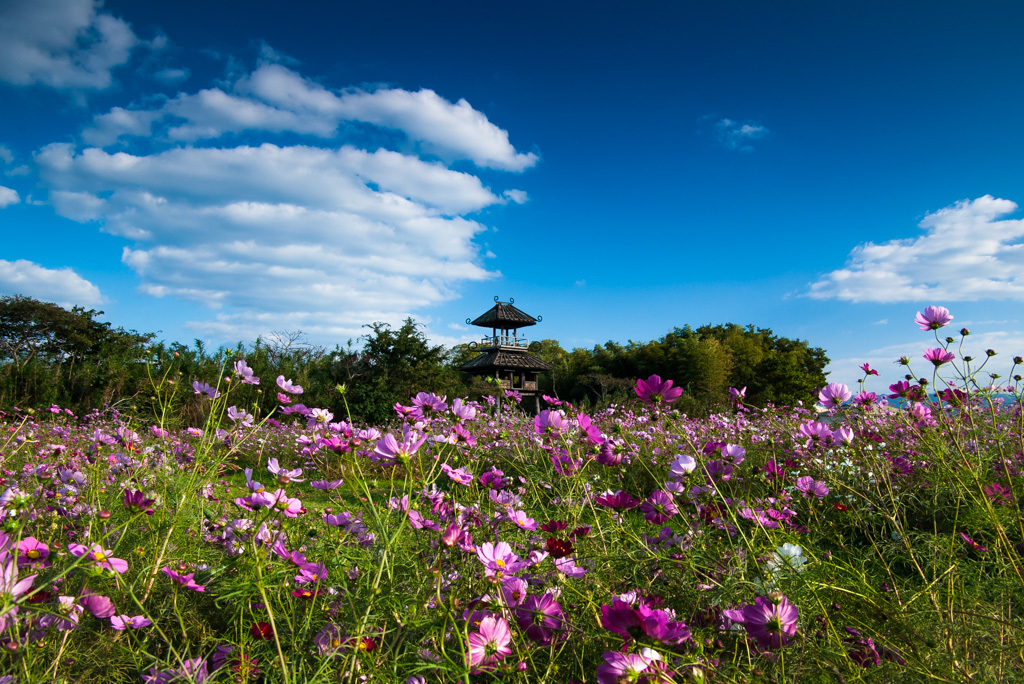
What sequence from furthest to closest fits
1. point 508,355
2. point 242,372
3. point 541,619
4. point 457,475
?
1. point 508,355
2. point 242,372
3. point 457,475
4. point 541,619

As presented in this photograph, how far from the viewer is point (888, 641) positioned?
107 cm

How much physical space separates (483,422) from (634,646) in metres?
3.41

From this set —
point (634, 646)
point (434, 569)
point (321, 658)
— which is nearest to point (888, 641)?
point (634, 646)

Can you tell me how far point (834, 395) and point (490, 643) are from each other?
129 centimetres

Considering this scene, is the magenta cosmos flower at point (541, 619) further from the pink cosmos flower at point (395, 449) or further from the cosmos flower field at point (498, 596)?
the pink cosmos flower at point (395, 449)

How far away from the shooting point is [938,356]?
64.4 inches

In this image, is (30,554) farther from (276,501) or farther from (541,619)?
(541,619)

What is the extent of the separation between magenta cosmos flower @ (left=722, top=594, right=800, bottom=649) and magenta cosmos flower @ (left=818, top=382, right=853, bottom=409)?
39.4 inches

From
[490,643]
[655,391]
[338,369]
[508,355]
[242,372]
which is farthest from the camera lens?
[508,355]

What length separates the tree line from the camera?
8.88 metres

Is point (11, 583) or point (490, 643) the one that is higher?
point (11, 583)

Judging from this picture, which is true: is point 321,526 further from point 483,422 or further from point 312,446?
point 483,422

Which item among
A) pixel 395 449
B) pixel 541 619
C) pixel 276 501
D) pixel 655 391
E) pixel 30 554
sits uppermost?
pixel 655 391

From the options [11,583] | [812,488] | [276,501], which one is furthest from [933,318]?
[11,583]
